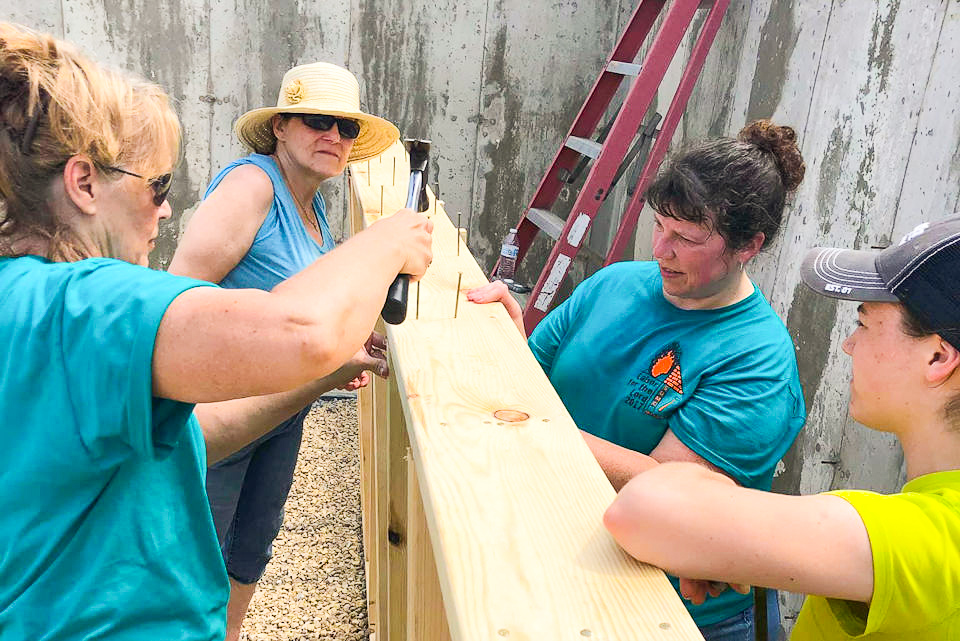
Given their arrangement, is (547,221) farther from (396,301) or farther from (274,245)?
(396,301)

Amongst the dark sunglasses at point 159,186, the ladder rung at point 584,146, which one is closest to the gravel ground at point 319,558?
the ladder rung at point 584,146

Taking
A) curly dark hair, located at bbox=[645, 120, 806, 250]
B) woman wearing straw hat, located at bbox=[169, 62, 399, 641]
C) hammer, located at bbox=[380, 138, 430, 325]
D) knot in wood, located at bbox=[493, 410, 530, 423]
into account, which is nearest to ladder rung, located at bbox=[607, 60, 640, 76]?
woman wearing straw hat, located at bbox=[169, 62, 399, 641]

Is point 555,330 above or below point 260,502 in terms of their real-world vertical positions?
above

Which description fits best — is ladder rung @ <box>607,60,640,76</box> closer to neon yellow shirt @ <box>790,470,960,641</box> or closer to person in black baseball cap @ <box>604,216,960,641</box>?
person in black baseball cap @ <box>604,216,960,641</box>

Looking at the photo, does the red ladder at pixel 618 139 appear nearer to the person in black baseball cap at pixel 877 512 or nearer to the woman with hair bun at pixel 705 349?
the woman with hair bun at pixel 705 349

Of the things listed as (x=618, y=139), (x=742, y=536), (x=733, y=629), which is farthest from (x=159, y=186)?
(x=618, y=139)

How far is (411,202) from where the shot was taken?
1742 mm

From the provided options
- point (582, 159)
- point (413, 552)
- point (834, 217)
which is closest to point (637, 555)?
point (413, 552)

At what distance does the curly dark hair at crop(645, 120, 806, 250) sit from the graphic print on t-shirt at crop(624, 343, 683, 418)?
34 cm

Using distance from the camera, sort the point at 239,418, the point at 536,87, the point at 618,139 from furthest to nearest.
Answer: the point at 536,87 < the point at 618,139 < the point at 239,418

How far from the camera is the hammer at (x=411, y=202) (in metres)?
1.32

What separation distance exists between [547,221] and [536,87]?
1.23 m

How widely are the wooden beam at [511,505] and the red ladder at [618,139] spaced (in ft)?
8.39

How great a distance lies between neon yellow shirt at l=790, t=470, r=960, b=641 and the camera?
0.99 m
